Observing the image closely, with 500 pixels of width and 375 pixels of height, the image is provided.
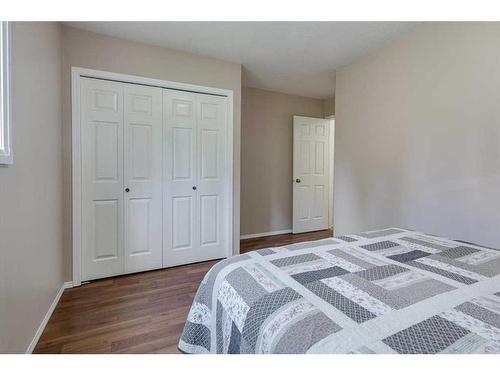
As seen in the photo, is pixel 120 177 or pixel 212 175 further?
pixel 212 175

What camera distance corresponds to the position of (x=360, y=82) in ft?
9.02

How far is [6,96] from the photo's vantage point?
3.75ft

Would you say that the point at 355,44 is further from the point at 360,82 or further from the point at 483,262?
the point at 483,262

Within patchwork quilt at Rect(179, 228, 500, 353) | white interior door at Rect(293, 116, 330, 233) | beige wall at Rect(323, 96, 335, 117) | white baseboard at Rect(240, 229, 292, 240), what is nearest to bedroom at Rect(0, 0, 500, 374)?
patchwork quilt at Rect(179, 228, 500, 353)

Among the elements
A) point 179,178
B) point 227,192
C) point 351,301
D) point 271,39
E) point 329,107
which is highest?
point 271,39

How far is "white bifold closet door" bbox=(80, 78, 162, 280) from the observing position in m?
2.29

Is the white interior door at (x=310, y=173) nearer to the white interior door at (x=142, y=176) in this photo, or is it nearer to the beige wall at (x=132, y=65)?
the beige wall at (x=132, y=65)

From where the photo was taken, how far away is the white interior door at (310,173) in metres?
4.09

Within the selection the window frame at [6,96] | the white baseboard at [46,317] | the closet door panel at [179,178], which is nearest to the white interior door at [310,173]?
the closet door panel at [179,178]

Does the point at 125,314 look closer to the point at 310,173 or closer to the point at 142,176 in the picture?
the point at 142,176

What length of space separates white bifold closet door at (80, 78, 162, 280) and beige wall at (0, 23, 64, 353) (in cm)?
26

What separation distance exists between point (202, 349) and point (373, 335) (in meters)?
0.77

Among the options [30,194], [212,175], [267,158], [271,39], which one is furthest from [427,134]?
[30,194]

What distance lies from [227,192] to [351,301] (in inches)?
87.8
